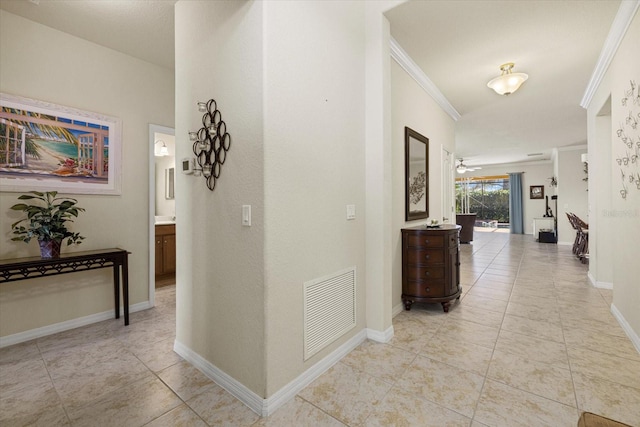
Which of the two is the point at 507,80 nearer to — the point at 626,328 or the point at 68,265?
the point at 626,328

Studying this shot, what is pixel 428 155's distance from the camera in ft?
12.9

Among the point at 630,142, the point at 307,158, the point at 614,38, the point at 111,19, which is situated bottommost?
the point at 307,158

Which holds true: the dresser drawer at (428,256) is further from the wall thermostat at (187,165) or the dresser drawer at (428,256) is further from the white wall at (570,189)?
the white wall at (570,189)

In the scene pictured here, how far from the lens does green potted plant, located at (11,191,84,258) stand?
8.21 ft

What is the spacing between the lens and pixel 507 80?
3326 millimetres

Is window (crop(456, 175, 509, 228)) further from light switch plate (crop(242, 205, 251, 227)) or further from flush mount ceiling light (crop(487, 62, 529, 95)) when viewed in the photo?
light switch plate (crop(242, 205, 251, 227))

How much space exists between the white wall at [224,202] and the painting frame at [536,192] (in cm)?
1194

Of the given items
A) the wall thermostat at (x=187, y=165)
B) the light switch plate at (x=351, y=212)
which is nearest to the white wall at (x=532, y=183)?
the light switch plate at (x=351, y=212)

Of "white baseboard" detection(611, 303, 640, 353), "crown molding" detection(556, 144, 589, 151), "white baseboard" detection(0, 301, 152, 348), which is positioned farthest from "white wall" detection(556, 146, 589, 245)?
"white baseboard" detection(0, 301, 152, 348)

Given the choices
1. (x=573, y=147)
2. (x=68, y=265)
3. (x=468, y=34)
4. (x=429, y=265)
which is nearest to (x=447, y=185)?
(x=429, y=265)

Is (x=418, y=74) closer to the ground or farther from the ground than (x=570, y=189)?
farther from the ground

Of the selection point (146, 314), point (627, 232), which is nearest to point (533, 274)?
point (627, 232)

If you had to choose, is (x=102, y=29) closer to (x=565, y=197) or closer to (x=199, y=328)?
(x=199, y=328)

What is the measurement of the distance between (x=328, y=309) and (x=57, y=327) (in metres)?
2.66
